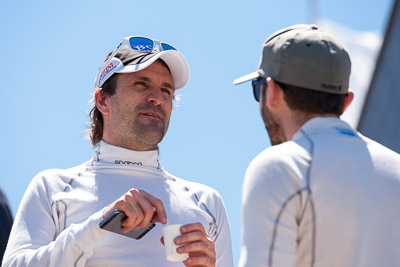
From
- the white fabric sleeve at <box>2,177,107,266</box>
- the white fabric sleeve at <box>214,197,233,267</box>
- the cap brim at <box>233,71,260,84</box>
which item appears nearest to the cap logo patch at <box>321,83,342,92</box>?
the cap brim at <box>233,71,260,84</box>

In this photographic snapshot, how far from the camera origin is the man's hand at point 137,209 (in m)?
3.04

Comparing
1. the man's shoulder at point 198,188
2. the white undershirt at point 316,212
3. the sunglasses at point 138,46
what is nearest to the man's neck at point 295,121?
the white undershirt at point 316,212

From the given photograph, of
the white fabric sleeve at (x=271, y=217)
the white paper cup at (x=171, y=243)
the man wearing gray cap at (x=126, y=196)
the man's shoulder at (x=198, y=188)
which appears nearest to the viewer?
the white fabric sleeve at (x=271, y=217)

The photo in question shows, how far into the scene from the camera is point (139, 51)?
170 inches

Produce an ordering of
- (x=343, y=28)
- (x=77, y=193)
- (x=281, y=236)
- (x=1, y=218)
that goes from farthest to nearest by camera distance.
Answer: (x=343, y=28) → (x=1, y=218) → (x=77, y=193) → (x=281, y=236)

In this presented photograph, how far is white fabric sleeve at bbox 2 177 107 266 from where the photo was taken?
3.18m

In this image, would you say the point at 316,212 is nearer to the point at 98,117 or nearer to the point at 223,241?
the point at 223,241

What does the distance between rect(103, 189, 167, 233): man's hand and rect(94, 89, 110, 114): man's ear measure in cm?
137

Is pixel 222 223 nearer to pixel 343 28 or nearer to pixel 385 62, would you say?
pixel 385 62

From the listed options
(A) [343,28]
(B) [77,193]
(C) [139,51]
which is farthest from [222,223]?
(A) [343,28]

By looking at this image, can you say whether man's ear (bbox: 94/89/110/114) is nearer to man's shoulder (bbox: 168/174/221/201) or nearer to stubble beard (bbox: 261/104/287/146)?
man's shoulder (bbox: 168/174/221/201)

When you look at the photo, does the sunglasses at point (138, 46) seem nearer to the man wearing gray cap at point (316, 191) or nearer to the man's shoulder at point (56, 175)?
the man's shoulder at point (56, 175)

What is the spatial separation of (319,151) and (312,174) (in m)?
0.10

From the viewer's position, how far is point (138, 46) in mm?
4375
